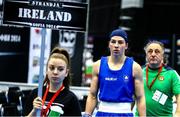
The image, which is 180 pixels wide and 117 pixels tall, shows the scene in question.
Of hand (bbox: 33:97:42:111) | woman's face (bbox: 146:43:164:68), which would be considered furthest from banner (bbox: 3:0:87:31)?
woman's face (bbox: 146:43:164:68)

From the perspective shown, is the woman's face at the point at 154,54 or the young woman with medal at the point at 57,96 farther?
the woman's face at the point at 154,54

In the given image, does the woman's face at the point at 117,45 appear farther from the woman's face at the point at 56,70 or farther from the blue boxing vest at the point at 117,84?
the woman's face at the point at 56,70

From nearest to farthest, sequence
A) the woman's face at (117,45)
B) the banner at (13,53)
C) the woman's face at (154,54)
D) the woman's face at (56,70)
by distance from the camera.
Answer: the woman's face at (56,70) < the woman's face at (117,45) < the woman's face at (154,54) < the banner at (13,53)

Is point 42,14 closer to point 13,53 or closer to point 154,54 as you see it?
point 154,54

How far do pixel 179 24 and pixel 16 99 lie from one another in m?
19.3

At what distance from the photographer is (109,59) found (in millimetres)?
5875

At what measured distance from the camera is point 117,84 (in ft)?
18.6

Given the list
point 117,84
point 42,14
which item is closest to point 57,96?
point 42,14

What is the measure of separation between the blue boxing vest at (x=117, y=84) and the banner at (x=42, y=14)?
32.2 inches

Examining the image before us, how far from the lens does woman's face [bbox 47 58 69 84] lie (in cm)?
491

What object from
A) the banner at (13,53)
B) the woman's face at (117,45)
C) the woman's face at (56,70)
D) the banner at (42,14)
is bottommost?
the banner at (13,53)

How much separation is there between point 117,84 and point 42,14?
118 centimetres

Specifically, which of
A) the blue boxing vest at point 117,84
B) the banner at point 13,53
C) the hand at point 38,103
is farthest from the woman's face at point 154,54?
the banner at point 13,53

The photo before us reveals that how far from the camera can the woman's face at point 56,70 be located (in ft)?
16.1
